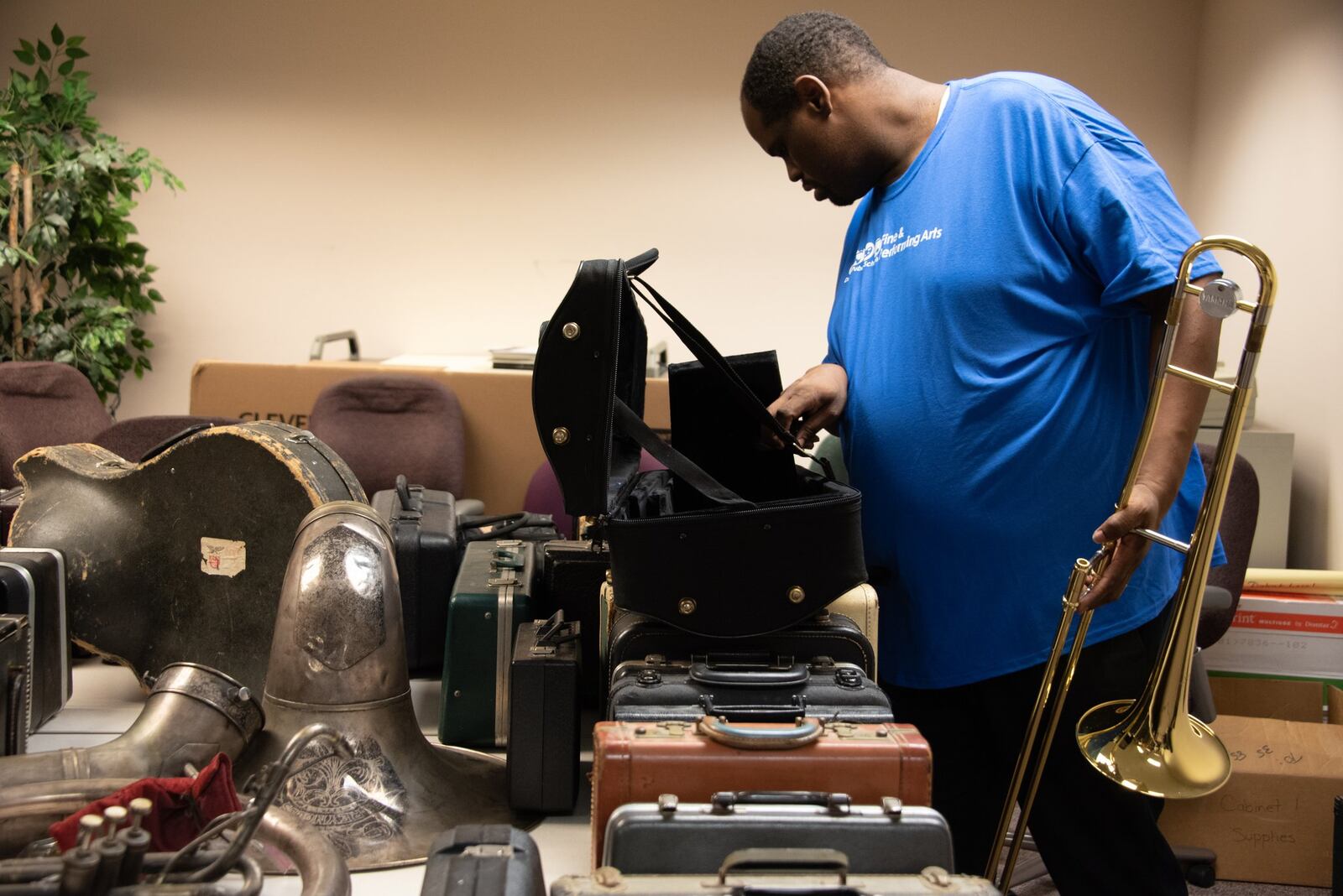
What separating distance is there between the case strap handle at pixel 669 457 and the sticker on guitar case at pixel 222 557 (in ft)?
2.66

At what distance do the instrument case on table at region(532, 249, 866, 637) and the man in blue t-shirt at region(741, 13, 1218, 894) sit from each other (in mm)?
291

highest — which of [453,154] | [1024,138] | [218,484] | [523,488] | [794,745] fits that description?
[453,154]

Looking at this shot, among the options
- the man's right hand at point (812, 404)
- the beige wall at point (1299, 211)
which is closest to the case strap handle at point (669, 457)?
the man's right hand at point (812, 404)

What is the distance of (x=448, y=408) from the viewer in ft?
12.8

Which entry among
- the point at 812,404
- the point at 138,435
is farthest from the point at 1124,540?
the point at 138,435

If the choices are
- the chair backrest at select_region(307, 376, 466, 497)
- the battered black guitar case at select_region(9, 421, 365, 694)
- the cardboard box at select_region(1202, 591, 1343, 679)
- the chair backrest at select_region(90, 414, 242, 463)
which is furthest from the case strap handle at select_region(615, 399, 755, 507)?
the chair backrest at select_region(307, 376, 466, 497)

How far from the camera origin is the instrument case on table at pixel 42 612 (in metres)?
1.62

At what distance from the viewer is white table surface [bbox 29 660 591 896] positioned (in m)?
1.26

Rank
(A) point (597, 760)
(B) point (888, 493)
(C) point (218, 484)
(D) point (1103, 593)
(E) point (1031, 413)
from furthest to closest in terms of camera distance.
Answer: (C) point (218, 484)
(B) point (888, 493)
(E) point (1031, 413)
(D) point (1103, 593)
(A) point (597, 760)

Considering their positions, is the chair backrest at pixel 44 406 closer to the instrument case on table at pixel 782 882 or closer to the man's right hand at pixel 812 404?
the man's right hand at pixel 812 404

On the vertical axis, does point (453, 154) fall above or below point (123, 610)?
above

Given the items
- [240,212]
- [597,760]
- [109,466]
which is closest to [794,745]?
[597,760]

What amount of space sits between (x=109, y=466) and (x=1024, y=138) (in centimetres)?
156

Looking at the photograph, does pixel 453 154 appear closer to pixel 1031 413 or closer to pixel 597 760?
pixel 1031 413
